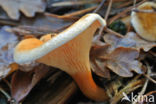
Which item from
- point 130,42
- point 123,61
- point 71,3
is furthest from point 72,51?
point 71,3

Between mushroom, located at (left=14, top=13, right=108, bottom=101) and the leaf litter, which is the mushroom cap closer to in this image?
mushroom, located at (left=14, top=13, right=108, bottom=101)

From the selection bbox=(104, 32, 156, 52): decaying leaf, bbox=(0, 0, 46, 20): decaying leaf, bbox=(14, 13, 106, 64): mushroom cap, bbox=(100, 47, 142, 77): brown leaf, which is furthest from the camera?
bbox=(0, 0, 46, 20): decaying leaf

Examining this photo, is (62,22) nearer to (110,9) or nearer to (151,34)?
(110,9)

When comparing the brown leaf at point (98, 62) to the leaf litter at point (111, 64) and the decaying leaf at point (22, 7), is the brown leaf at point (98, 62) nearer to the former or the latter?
the leaf litter at point (111, 64)

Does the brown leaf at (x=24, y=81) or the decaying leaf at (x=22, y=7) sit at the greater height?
the decaying leaf at (x=22, y=7)

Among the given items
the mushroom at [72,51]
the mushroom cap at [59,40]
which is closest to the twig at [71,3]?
the mushroom at [72,51]

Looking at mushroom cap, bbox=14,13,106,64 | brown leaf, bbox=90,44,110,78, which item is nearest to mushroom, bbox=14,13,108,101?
mushroom cap, bbox=14,13,106,64
